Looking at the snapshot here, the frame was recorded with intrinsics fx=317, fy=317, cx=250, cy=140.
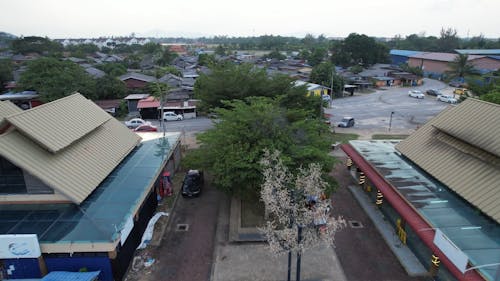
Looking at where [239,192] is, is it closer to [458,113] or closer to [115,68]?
[458,113]

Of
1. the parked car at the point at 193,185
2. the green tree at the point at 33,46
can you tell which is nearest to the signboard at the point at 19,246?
the parked car at the point at 193,185

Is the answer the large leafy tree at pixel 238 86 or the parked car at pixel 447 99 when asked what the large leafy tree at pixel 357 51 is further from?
the large leafy tree at pixel 238 86

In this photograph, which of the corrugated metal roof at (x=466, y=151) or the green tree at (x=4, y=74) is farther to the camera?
the green tree at (x=4, y=74)

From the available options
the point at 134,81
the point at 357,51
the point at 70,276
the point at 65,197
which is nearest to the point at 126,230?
the point at 70,276

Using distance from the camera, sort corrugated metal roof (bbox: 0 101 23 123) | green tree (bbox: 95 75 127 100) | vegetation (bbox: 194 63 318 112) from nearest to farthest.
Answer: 1. corrugated metal roof (bbox: 0 101 23 123)
2. vegetation (bbox: 194 63 318 112)
3. green tree (bbox: 95 75 127 100)

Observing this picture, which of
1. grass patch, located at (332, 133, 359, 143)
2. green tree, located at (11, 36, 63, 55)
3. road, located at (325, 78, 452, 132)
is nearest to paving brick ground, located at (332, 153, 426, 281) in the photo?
grass patch, located at (332, 133, 359, 143)

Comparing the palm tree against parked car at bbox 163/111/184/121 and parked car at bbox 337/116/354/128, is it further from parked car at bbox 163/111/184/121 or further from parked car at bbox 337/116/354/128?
parked car at bbox 163/111/184/121
